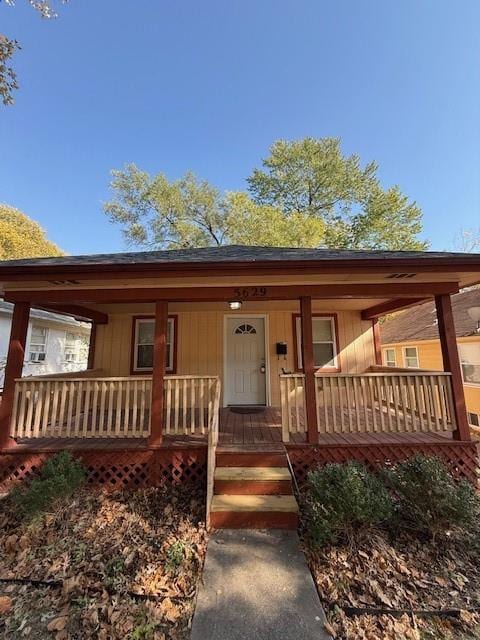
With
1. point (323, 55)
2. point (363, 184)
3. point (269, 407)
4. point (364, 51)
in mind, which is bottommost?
point (269, 407)

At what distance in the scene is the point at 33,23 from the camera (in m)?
7.83

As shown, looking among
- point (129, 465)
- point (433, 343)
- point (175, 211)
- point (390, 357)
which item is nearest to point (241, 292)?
point (129, 465)

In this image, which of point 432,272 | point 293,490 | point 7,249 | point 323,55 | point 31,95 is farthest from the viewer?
point 7,249

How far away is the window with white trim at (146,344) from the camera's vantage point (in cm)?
707

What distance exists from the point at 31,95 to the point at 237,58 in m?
8.40

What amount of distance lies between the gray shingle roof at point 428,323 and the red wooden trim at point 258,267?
6.66 m

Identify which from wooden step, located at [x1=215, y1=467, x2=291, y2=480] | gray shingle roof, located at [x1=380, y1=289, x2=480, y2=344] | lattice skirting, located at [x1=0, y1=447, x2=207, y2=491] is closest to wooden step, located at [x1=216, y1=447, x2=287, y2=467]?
wooden step, located at [x1=215, y1=467, x2=291, y2=480]

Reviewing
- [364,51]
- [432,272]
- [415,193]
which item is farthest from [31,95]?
[415,193]

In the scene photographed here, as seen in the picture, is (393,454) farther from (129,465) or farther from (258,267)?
(129,465)

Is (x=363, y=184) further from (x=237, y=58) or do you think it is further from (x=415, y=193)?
(x=237, y=58)

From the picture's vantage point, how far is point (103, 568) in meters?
2.69

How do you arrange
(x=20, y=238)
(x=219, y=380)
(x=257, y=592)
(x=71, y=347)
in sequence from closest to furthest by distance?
(x=257, y=592) < (x=219, y=380) < (x=71, y=347) < (x=20, y=238)

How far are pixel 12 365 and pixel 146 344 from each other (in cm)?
307

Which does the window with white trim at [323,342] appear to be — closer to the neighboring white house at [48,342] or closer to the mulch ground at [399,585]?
the mulch ground at [399,585]
